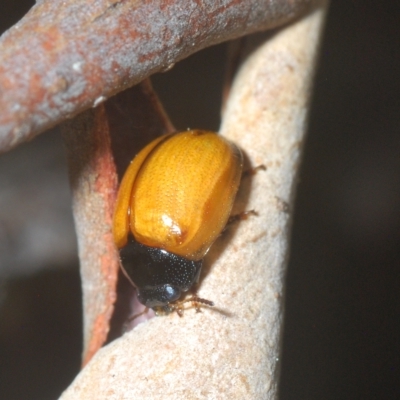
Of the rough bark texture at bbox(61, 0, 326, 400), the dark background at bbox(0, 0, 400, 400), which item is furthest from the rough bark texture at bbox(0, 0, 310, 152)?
the dark background at bbox(0, 0, 400, 400)

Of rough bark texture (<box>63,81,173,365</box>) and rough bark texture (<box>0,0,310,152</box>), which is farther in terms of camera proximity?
rough bark texture (<box>63,81,173,365</box>)

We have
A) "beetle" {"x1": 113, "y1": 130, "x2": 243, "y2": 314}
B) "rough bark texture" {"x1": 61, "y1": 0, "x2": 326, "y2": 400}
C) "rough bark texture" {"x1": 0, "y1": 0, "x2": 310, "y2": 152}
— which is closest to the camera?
"rough bark texture" {"x1": 0, "y1": 0, "x2": 310, "y2": 152}

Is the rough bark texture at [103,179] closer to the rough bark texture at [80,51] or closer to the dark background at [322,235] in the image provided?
the rough bark texture at [80,51]

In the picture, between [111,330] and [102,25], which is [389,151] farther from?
[102,25]

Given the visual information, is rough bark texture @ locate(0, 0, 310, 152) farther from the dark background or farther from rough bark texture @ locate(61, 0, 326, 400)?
the dark background

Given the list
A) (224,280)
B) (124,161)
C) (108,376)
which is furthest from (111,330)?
(124,161)

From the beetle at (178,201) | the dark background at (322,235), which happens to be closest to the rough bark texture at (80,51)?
the beetle at (178,201)

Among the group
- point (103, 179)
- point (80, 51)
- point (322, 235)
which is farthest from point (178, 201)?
point (322, 235)

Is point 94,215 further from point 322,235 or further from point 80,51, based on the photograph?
point 322,235
